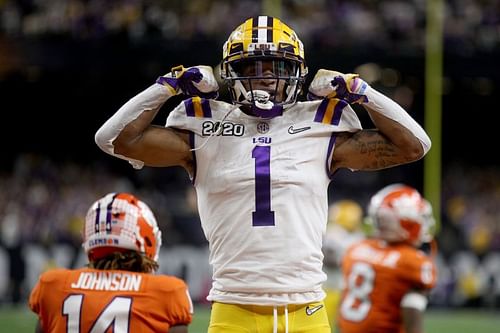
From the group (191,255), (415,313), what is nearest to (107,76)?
(191,255)

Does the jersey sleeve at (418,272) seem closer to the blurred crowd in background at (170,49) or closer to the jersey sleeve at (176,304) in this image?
the jersey sleeve at (176,304)

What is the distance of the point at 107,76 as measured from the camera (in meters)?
17.2

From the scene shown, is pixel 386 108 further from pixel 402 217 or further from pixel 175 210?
pixel 175 210

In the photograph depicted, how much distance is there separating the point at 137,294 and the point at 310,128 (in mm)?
848

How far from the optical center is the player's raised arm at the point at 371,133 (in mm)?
3857

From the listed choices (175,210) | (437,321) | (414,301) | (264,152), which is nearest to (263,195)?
(264,152)

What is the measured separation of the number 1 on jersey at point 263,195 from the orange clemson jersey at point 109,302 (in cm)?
38

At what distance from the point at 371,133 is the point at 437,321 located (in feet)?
24.9

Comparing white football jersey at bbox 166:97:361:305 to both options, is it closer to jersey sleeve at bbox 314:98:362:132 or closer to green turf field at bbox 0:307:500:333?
jersey sleeve at bbox 314:98:362:132

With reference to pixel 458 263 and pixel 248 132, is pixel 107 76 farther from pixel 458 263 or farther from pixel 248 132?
pixel 248 132

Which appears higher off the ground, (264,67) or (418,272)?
(264,67)

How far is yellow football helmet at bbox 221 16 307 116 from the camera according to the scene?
12.6 ft

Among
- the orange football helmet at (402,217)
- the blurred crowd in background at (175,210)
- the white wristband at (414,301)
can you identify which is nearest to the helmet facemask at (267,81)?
the white wristband at (414,301)

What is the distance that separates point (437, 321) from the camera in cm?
1118
